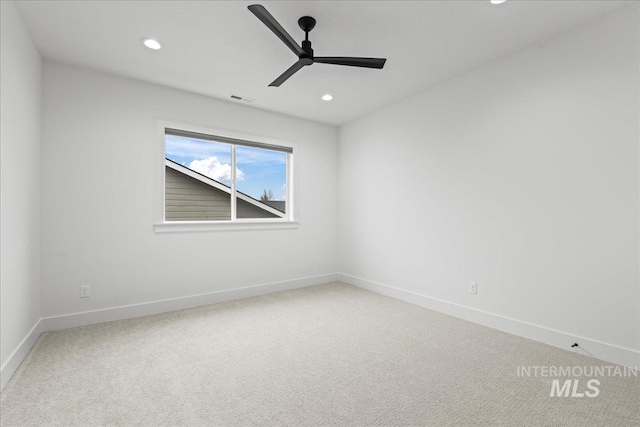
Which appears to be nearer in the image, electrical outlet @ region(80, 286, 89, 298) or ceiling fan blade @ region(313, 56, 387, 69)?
ceiling fan blade @ region(313, 56, 387, 69)

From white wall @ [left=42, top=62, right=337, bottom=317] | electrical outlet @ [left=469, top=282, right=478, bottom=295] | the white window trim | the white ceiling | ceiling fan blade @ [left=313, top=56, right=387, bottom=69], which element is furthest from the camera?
the white window trim

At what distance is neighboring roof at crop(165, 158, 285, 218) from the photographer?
3.99 metres

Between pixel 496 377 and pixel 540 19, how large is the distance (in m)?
2.66

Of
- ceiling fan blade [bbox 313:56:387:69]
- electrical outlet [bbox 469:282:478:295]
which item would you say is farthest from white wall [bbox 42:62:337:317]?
electrical outlet [bbox 469:282:478:295]

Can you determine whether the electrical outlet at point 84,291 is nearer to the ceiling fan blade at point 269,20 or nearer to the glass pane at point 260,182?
the glass pane at point 260,182

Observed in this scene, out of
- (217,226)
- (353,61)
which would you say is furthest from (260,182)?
(353,61)

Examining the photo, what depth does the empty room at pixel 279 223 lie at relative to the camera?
77.4 inches

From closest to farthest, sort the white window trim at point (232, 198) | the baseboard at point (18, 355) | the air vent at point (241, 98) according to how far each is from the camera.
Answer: the baseboard at point (18, 355) < the white window trim at point (232, 198) < the air vent at point (241, 98)

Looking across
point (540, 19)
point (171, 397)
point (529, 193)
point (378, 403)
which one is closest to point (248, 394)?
point (171, 397)

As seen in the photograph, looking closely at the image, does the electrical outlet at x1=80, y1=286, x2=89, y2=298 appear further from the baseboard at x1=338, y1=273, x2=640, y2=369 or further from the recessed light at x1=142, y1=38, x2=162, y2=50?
the baseboard at x1=338, y1=273, x2=640, y2=369

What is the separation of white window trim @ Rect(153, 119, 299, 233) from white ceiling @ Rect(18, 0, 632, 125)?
A: 20.0 inches

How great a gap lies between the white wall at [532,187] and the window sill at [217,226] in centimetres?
153

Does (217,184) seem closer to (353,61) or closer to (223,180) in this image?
(223,180)

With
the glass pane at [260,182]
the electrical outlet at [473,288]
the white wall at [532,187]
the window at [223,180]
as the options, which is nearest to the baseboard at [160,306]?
the window at [223,180]
